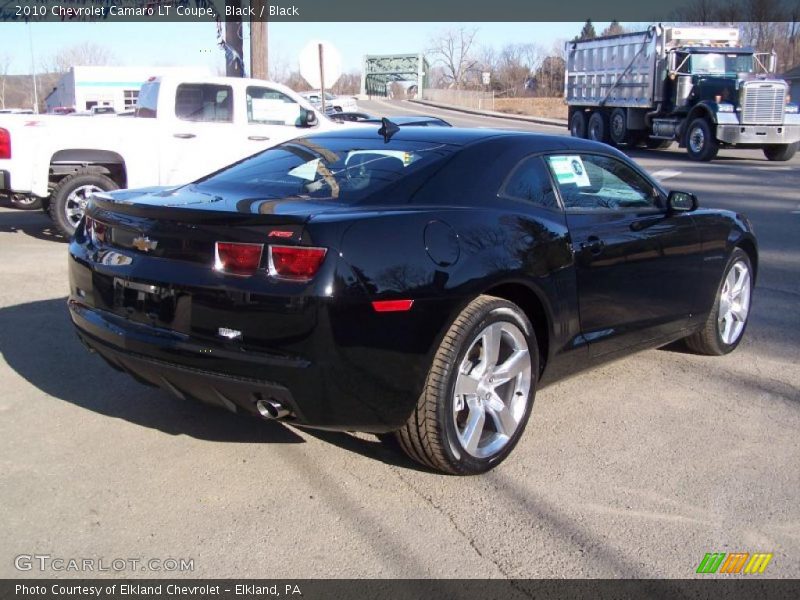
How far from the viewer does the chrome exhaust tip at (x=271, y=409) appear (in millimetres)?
3428

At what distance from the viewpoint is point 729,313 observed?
584 cm

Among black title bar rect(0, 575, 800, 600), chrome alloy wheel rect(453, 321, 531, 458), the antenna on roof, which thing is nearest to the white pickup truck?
the antenna on roof

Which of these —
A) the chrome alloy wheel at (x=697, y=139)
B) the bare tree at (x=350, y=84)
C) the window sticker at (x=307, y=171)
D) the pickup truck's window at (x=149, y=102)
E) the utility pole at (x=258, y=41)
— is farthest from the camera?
the bare tree at (x=350, y=84)

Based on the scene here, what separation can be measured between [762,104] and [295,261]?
2047 centimetres

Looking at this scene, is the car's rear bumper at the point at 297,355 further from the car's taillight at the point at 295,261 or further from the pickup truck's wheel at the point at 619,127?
the pickup truck's wheel at the point at 619,127

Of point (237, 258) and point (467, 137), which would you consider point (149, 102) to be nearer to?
point (467, 137)

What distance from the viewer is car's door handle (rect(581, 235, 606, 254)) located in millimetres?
4434

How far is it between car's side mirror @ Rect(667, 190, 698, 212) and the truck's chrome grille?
1752 centimetres

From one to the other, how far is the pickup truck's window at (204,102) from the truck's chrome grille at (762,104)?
14943mm

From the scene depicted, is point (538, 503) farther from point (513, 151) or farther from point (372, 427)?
point (513, 151)

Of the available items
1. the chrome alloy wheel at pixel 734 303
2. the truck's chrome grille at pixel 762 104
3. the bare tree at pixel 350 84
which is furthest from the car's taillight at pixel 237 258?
the bare tree at pixel 350 84

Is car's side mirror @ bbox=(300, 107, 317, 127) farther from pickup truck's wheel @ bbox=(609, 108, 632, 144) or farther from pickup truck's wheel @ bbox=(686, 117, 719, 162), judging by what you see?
pickup truck's wheel @ bbox=(609, 108, 632, 144)

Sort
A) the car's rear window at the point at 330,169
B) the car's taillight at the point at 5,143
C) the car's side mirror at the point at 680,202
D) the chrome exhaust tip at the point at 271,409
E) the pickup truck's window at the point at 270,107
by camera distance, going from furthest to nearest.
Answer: the pickup truck's window at the point at 270,107 < the car's taillight at the point at 5,143 < the car's side mirror at the point at 680,202 < the car's rear window at the point at 330,169 < the chrome exhaust tip at the point at 271,409

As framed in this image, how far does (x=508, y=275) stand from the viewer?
3.88 m
